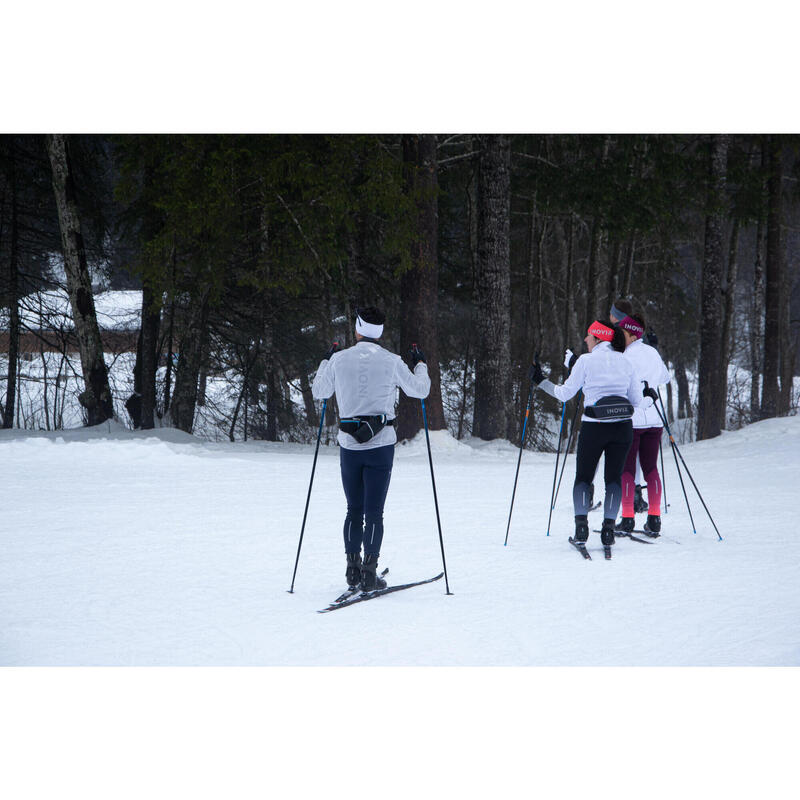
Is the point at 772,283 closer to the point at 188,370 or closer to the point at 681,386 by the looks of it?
the point at 681,386

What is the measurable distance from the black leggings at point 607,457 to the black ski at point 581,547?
206 mm

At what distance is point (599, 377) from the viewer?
19.9 feet

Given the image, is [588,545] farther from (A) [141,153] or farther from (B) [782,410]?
(B) [782,410]

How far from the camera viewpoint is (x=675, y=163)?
13773mm

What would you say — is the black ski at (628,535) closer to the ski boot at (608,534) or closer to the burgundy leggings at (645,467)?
the burgundy leggings at (645,467)

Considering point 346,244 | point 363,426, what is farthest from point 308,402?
point 363,426

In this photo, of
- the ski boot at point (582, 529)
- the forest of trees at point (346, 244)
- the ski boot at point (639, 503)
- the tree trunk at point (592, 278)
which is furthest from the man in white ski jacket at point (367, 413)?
the tree trunk at point (592, 278)

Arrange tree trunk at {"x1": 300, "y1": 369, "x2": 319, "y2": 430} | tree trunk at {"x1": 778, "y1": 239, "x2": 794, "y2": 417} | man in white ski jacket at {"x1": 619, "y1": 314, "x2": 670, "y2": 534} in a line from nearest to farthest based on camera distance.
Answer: man in white ski jacket at {"x1": 619, "y1": 314, "x2": 670, "y2": 534} → tree trunk at {"x1": 300, "y1": 369, "x2": 319, "y2": 430} → tree trunk at {"x1": 778, "y1": 239, "x2": 794, "y2": 417}

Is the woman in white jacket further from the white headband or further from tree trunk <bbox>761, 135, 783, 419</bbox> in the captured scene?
tree trunk <bbox>761, 135, 783, 419</bbox>

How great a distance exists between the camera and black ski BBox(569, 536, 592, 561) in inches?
237

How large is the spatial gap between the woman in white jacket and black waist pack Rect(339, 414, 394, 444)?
1.65m

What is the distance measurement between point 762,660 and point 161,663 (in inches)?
106

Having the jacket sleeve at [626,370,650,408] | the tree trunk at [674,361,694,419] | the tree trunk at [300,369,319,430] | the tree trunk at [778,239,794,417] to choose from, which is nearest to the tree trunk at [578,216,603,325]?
the tree trunk at [778,239,794,417]

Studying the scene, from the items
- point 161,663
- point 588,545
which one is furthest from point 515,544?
point 161,663
